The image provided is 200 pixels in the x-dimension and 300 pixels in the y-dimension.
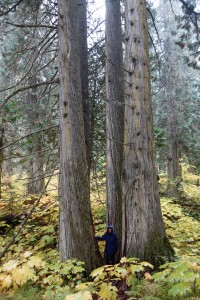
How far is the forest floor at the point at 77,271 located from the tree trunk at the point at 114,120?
718 millimetres

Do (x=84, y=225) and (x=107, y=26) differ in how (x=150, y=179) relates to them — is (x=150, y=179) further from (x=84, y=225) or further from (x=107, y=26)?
(x=107, y=26)

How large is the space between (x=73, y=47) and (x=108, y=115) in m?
1.81

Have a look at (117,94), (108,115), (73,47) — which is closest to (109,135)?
(108,115)

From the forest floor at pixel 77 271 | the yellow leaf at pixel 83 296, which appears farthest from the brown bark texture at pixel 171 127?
the yellow leaf at pixel 83 296

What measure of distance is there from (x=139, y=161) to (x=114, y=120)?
1601 millimetres

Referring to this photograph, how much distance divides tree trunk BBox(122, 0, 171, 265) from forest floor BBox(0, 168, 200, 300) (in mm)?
395

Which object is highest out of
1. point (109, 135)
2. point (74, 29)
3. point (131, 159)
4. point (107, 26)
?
point (107, 26)

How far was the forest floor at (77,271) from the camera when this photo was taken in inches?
124

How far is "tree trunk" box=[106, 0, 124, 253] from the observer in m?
6.48

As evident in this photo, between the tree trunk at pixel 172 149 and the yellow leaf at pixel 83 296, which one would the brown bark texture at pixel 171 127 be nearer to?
the tree trunk at pixel 172 149

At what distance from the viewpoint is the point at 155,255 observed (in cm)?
513

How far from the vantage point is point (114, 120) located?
6625 mm

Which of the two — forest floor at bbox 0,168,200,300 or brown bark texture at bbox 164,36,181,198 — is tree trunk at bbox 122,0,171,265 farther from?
brown bark texture at bbox 164,36,181,198

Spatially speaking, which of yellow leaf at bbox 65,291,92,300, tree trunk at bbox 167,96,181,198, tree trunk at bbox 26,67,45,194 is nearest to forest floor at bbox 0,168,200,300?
yellow leaf at bbox 65,291,92,300
